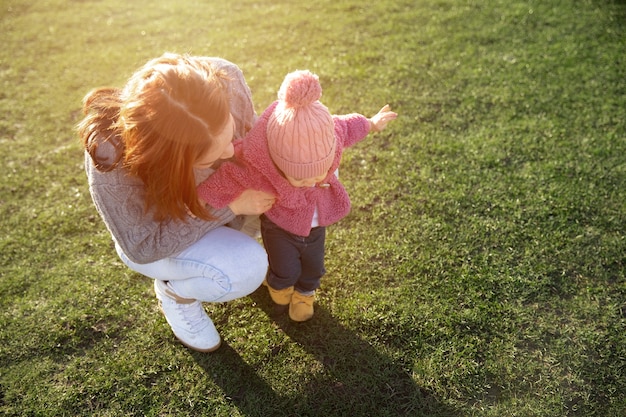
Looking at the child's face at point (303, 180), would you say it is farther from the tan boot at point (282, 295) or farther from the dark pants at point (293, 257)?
the tan boot at point (282, 295)

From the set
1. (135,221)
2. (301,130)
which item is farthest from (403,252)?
(135,221)

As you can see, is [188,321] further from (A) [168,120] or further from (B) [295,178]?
(A) [168,120]

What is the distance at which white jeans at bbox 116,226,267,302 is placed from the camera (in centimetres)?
238

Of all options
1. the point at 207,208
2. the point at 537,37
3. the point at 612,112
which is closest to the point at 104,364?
the point at 207,208

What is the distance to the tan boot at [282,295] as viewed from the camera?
2.79 meters

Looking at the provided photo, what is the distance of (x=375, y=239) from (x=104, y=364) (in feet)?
5.32

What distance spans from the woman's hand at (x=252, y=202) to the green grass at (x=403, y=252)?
2.65 ft

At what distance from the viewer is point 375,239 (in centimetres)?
323

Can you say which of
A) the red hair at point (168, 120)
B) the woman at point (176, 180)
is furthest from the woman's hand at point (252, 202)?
the red hair at point (168, 120)

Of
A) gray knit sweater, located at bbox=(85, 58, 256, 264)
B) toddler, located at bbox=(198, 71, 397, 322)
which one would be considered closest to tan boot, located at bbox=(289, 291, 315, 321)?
toddler, located at bbox=(198, 71, 397, 322)

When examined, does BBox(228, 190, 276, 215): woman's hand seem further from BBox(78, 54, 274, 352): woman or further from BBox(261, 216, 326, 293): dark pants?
BBox(261, 216, 326, 293): dark pants

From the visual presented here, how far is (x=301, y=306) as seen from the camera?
2777 mm

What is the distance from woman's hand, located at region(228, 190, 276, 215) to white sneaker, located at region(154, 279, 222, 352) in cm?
58

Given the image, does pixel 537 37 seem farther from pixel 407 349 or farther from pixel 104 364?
pixel 104 364
